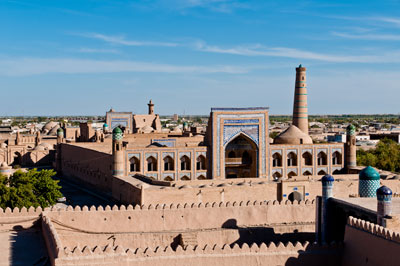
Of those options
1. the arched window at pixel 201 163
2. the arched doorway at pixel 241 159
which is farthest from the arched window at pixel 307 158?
the arched window at pixel 201 163

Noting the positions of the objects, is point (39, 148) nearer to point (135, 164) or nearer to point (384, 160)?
point (135, 164)

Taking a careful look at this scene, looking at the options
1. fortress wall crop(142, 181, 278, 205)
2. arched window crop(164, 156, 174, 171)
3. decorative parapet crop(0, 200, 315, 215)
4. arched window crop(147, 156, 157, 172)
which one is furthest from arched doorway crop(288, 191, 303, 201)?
arched window crop(147, 156, 157, 172)

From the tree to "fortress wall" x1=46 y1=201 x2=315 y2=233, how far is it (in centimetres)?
554

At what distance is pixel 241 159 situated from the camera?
3056cm

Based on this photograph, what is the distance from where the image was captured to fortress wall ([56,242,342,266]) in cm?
1148

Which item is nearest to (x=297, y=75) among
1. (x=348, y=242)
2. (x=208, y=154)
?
(x=208, y=154)

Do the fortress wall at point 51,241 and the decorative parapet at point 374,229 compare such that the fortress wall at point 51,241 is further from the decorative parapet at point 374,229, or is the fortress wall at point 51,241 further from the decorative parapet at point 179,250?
the decorative parapet at point 374,229

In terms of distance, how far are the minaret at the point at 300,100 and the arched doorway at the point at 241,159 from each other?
850 centimetres

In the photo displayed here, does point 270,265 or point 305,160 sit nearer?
point 270,265

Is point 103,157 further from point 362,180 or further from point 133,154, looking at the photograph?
point 362,180

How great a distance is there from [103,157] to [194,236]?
1352cm

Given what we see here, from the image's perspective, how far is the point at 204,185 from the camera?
23234 mm

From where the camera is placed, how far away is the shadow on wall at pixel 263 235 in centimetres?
1669

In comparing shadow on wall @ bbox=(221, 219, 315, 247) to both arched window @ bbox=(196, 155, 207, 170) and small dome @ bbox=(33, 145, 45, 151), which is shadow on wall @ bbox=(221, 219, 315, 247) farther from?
small dome @ bbox=(33, 145, 45, 151)
